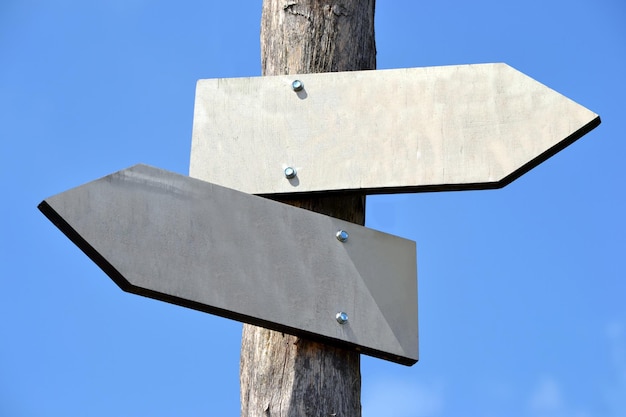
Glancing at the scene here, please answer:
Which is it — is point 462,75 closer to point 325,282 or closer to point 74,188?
point 325,282

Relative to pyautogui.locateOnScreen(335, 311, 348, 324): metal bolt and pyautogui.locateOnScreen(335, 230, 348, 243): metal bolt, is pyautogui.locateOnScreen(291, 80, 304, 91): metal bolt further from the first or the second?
pyautogui.locateOnScreen(335, 311, 348, 324): metal bolt

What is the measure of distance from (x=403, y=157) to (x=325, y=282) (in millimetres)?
353

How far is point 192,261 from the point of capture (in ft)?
7.51

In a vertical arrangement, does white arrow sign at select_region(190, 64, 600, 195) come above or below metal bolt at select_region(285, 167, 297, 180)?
above

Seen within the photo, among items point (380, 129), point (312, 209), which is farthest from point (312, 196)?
point (380, 129)

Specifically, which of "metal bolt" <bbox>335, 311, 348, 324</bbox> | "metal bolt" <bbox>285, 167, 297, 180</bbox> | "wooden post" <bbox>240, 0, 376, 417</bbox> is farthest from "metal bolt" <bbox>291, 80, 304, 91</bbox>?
"metal bolt" <bbox>335, 311, 348, 324</bbox>

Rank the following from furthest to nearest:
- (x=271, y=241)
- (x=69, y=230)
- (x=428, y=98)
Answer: (x=428, y=98) < (x=271, y=241) < (x=69, y=230)

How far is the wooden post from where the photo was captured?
7.86 feet

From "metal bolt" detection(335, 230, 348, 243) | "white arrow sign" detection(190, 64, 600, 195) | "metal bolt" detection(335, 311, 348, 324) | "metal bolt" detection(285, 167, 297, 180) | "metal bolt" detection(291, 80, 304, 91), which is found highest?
"metal bolt" detection(291, 80, 304, 91)

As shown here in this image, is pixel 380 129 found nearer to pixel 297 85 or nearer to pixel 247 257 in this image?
pixel 297 85

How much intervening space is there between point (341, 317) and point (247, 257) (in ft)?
0.83

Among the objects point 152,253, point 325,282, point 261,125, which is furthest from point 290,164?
point 152,253

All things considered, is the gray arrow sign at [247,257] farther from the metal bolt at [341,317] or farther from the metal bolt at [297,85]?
the metal bolt at [297,85]

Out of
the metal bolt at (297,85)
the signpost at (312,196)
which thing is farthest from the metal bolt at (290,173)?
the metal bolt at (297,85)
